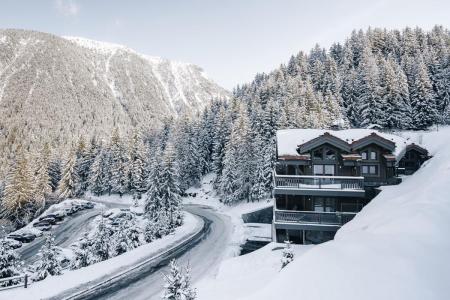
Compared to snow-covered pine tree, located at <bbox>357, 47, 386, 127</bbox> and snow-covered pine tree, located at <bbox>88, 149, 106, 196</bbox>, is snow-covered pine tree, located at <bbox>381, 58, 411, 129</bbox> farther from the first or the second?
snow-covered pine tree, located at <bbox>88, 149, 106, 196</bbox>

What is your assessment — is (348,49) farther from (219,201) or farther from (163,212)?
(163,212)

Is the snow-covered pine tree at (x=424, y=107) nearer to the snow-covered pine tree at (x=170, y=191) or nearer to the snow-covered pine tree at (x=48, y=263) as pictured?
the snow-covered pine tree at (x=170, y=191)

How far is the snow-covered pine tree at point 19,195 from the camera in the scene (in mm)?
64000

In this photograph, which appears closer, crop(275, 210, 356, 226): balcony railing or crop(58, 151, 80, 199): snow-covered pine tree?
crop(275, 210, 356, 226): balcony railing

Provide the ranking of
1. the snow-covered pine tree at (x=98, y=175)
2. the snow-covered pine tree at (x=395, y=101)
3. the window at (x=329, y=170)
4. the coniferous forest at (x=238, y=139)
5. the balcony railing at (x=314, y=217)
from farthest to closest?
the snow-covered pine tree at (x=98, y=175)
the snow-covered pine tree at (x=395, y=101)
the coniferous forest at (x=238, y=139)
the window at (x=329, y=170)
the balcony railing at (x=314, y=217)

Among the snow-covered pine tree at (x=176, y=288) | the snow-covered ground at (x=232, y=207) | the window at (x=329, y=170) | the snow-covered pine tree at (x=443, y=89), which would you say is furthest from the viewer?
the snow-covered pine tree at (x=443, y=89)

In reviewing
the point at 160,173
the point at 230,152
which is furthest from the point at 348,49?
the point at 160,173

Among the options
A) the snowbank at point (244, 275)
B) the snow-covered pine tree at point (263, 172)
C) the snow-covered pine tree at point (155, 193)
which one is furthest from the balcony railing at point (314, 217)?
the snow-covered pine tree at point (263, 172)

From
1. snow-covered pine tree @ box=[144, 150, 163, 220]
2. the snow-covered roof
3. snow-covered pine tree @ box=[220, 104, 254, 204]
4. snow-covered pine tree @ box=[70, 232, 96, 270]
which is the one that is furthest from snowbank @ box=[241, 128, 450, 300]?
snow-covered pine tree @ box=[220, 104, 254, 204]

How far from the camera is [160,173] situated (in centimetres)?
4841

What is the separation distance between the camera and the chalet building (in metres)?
29.1

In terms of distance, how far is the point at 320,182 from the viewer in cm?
2977

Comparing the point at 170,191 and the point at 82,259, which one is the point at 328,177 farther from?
the point at 170,191

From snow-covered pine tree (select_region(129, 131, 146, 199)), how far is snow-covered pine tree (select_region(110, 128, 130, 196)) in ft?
4.13
